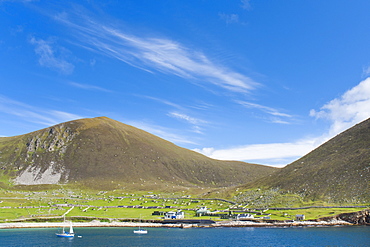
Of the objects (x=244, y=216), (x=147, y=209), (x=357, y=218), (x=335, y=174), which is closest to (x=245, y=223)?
(x=244, y=216)

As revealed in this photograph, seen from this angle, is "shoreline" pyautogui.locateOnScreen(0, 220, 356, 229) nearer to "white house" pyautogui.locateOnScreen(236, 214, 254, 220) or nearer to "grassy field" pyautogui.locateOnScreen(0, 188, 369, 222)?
"white house" pyautogui.locateOnScreen(236, 214, 254, 220)

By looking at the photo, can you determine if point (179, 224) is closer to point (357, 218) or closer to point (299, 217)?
point (299, 217)

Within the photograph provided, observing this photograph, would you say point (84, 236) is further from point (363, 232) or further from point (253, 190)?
point (253, 190)

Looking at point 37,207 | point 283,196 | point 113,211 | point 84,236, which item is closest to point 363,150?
point 283,196

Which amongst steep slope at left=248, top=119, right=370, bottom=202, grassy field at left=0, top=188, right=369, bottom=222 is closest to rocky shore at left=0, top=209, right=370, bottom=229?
grassy field at left=0, top=188, right=369, bottom=222

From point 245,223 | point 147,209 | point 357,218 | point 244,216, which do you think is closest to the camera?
point 357,218

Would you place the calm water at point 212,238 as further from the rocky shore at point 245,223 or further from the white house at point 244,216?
the white house at point 244,216

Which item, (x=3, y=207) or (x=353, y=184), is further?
(x=3, y=207)
